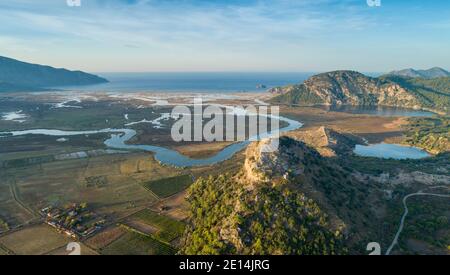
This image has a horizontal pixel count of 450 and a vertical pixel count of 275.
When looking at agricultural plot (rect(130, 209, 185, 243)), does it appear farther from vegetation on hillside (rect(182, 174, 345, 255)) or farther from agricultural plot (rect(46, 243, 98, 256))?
agricultural plot (rect(46, 243, 98, 256))

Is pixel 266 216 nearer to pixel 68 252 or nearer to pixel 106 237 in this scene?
pixel 106 237

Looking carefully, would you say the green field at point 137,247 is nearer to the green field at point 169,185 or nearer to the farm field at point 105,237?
the farm field at point 105,237

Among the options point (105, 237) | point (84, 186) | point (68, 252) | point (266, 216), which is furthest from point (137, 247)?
→ point (84, 186)

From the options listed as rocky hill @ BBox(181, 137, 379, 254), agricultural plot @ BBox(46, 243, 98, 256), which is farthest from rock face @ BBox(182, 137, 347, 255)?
agricultural plot @ BBox(46, 243, 98, 256)

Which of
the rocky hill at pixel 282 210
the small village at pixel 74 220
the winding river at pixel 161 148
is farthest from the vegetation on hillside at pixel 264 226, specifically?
the winding river at pixel 161 148

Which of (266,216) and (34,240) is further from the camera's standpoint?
(34,240)
